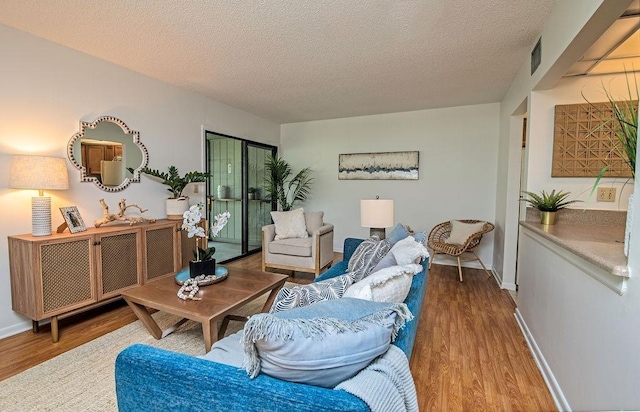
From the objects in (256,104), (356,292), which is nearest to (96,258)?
(356,292)

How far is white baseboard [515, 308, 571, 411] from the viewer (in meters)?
1.60

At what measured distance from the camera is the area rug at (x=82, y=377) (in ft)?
5.33

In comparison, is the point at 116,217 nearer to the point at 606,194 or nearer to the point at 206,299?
the point at 206,299

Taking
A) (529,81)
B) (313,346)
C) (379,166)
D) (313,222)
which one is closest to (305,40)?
(529,81)

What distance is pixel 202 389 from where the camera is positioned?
2.81ft

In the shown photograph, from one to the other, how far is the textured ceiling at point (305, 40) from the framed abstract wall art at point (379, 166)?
3.94ft

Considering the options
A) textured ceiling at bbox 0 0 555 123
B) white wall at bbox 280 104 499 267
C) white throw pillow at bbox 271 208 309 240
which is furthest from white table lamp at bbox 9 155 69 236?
white wall at bbox 280 104 499 267

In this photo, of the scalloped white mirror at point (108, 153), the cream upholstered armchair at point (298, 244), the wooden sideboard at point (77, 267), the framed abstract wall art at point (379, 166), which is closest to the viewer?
the wooden sideboard at point (77, 267)

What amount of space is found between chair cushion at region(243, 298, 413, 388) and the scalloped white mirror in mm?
2985

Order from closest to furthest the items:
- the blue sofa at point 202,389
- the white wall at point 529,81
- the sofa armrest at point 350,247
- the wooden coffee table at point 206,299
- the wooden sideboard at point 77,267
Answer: the blue sofa at point 202,389 → the white wall at point 529,81 → the wooden coffee table at point 206,299 → the wooden sideboard at point 77,267 → the sofa armrest at point 350,247

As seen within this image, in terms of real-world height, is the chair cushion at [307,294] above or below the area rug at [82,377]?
above

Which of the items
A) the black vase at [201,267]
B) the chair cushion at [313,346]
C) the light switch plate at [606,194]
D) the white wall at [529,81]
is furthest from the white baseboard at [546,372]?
the black vase at [201,267]

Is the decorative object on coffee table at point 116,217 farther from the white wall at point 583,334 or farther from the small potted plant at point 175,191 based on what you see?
the white wall at point 583,334

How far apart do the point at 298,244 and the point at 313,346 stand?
9.68ft
